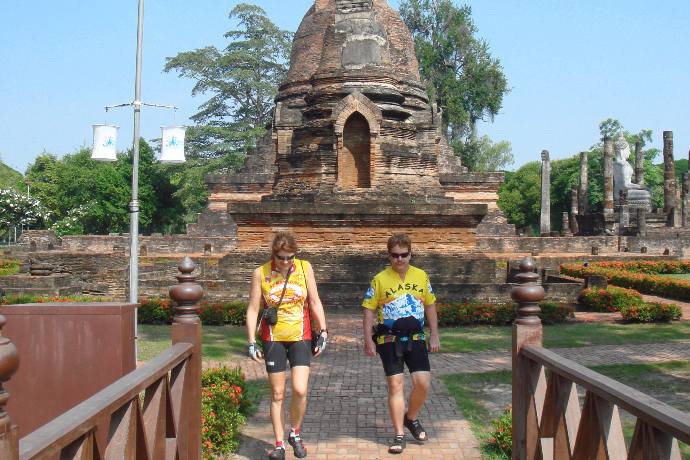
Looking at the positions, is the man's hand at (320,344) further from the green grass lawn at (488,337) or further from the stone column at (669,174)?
the stone column at (669,174)

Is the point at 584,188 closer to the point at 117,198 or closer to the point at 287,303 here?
the point at 117,198

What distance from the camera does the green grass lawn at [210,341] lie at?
10.2 meters

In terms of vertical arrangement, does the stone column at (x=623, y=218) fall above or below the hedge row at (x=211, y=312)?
above

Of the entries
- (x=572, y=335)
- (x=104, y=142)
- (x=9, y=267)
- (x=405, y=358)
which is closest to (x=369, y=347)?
(x=405, y=358)

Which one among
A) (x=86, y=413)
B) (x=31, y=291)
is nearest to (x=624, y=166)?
(x=31, y=291)

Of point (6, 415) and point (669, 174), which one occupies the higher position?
point (669, 174)

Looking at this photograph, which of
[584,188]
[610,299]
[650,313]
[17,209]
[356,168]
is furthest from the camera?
[17,209]

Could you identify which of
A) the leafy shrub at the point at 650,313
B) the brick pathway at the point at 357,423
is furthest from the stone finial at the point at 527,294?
the leafy shrub at the point at 650,313

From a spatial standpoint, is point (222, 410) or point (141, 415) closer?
point (141, 415)

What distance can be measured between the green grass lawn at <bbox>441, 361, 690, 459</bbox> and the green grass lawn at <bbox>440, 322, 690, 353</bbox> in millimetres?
1867

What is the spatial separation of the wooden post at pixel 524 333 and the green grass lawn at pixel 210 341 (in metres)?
5.88

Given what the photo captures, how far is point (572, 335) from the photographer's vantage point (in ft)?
38.5

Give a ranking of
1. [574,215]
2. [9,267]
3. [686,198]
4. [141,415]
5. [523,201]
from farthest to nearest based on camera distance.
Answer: [523,201] < [574,215] < [686,198] < [9,267] < [141,415]

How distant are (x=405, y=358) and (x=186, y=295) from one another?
6.12 feet
